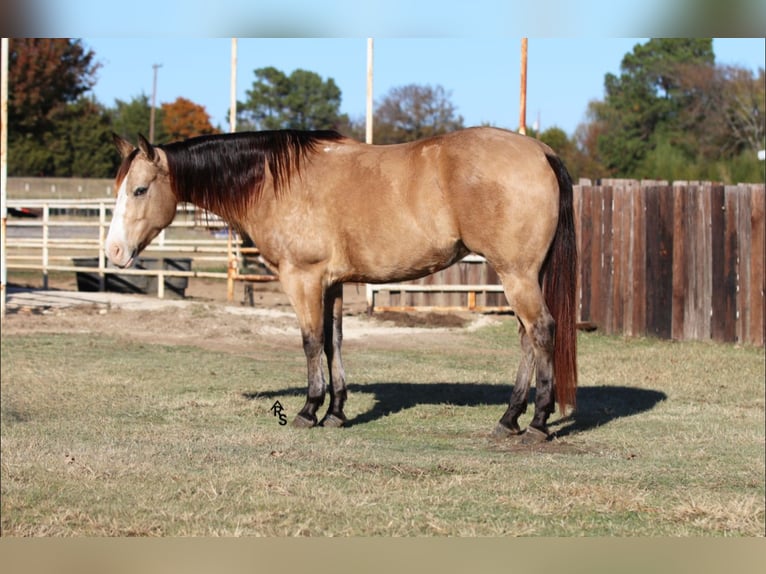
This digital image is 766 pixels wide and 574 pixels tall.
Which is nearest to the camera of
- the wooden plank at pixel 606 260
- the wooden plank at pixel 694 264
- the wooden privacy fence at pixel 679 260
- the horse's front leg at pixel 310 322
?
the horse's front leg at pixel 310 322

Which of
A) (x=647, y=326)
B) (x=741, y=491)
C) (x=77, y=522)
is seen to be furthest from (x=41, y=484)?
(x=647, y=326)

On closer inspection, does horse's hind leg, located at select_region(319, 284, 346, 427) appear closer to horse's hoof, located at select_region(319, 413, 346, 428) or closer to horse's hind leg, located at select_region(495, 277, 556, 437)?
horse's hoof, located at select_region(319, 413, 346, 428)

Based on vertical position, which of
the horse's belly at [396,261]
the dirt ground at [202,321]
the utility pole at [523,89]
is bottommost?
the dirt ground at [202,321]

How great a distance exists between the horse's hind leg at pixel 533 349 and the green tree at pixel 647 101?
35639 millimetres

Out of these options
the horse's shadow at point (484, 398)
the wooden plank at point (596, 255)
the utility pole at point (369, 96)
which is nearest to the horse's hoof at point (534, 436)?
the horse's shadow at point (484, 398)

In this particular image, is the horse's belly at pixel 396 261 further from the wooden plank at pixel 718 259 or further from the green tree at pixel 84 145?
the green tree at pixel 84 145

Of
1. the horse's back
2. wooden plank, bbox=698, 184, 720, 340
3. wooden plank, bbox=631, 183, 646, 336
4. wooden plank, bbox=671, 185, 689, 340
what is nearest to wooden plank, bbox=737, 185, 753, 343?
wooden plank, bbox=698, 184, 720, 340

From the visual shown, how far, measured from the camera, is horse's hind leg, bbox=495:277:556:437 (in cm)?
684

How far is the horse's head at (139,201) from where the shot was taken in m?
6.69

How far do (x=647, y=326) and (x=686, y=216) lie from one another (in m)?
1.62

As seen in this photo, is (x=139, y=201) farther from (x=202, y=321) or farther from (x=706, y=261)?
(x=706, y=261)

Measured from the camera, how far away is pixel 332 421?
7715mm

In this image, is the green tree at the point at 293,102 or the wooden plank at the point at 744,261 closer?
the wooden plank at the point at 744,261

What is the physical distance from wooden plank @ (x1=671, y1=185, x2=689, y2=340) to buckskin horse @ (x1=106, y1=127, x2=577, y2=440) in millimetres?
7033
